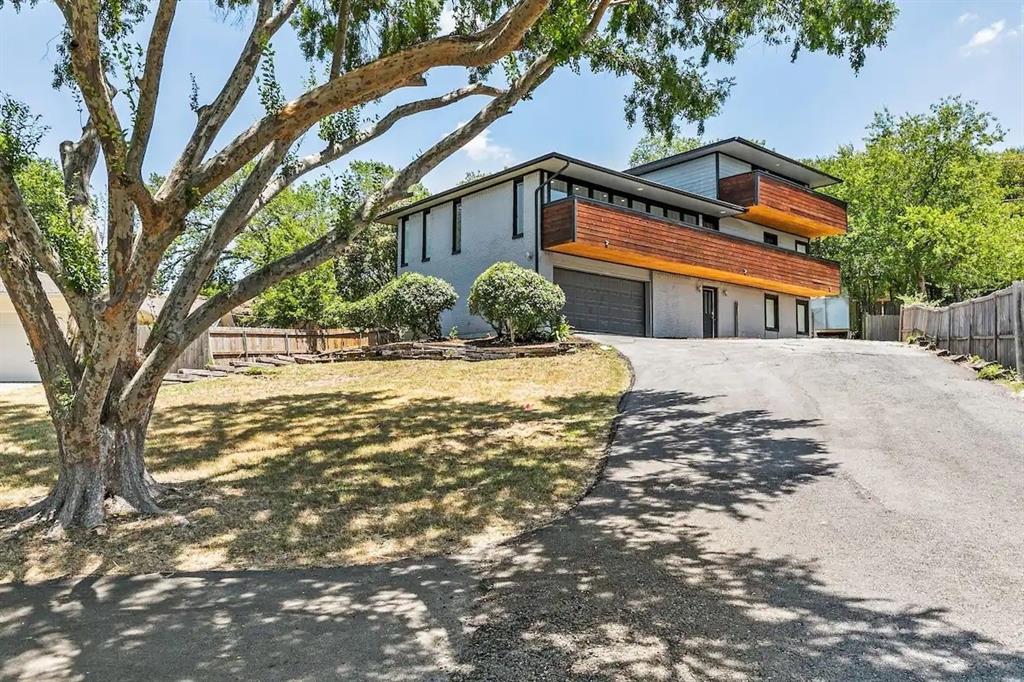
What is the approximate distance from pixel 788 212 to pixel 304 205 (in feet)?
74.8

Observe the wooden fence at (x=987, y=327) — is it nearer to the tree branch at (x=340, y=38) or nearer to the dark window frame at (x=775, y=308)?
the tree branch at (x=340, y=38)

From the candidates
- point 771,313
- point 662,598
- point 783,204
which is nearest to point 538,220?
point 783,204

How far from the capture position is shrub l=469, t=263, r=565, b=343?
58.4 feet

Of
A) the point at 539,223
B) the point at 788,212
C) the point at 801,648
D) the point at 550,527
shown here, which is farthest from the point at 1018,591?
the point at 788,212

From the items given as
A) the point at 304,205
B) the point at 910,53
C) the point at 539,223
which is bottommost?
the point at 539,223

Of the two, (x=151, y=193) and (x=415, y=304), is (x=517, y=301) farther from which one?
(x=151, y=193)

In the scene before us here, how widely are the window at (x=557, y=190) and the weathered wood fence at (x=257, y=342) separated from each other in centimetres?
691

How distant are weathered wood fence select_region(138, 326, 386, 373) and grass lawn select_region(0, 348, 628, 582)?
10.5 feet

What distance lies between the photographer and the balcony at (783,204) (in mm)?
26578

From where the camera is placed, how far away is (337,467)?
834 centimetres

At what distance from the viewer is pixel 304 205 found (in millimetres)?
34688

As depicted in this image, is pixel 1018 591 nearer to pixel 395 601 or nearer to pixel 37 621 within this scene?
pixel 395 601

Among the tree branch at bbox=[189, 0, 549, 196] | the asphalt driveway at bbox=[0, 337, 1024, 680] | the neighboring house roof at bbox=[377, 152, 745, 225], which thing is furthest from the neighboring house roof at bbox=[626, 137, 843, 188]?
the tree branch at bbox=[189, 0, 549, 196]

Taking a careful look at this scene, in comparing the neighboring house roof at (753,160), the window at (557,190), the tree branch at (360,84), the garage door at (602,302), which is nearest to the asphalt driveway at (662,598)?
the tree branch at (360,84)
